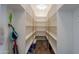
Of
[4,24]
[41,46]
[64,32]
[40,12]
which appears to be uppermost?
[40,12]

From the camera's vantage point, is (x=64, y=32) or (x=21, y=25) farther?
(x=64, y=32)

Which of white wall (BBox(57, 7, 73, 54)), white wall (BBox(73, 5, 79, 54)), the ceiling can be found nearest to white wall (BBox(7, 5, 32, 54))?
the ceiling

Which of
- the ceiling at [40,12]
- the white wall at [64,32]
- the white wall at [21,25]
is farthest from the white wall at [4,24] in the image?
the white wall at [64,32]

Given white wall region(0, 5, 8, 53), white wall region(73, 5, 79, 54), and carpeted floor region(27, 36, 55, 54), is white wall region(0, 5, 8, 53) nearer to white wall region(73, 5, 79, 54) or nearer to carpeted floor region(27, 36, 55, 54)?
carpeted floor region(27, 36, 55, 54)

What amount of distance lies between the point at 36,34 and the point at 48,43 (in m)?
0.24

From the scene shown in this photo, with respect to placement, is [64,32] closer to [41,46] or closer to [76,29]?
[76,29]

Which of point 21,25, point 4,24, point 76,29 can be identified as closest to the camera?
point 4,24

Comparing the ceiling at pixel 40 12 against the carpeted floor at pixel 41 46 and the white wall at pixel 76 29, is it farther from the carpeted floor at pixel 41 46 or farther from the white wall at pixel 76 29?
the white wall at pixel 76 29

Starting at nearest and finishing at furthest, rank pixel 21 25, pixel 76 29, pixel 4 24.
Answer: pixel 4 24
pixel 21 25
pixel 76 29

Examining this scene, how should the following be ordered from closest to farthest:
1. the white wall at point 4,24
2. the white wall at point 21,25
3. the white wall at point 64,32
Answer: the white wall at point 4,24, the white wall at point 21,25, the white wall at point 64,32

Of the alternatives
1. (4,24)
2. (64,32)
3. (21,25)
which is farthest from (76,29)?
(4,24)

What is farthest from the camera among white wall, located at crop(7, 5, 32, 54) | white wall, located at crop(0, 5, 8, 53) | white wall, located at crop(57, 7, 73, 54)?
white wall, located at crop(57, 7, 73, 54)

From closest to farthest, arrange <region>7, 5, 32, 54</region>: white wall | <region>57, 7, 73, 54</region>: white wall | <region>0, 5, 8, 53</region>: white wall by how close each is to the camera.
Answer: <region>0, 5, 8, 53</region>: white wall → <region>7, 5, 32, 54</region>: white wall → <region>57, 7, 73, 54</region>: white wall
